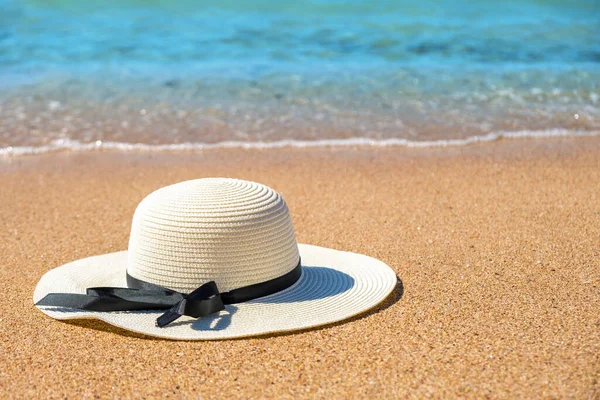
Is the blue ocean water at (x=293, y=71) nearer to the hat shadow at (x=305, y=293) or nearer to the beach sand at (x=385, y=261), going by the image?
the beach sand at (x=385, y=261)

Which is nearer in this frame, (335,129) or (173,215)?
(173,215)

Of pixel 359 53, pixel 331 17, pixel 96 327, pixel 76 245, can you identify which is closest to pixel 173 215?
pixel 96 327

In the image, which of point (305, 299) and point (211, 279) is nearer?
point (211, 279)

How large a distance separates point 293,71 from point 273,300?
6.47 m

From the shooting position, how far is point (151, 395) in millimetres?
2754

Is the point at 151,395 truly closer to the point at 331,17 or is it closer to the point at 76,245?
the point at 76,245

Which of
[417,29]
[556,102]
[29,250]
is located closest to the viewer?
[29,250]

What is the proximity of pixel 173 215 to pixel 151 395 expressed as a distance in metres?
0.74

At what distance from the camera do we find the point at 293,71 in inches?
371

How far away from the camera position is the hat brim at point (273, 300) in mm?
3072

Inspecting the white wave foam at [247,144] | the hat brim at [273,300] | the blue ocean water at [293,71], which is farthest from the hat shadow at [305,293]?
the blue ocean water at [293,71]

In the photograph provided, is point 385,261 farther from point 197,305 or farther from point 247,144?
point 247,144

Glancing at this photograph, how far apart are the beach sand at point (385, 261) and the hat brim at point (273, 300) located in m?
0.06

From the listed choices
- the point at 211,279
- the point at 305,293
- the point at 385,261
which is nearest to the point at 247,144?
the point at 385,261
